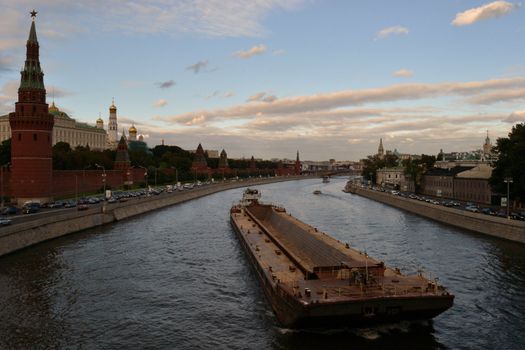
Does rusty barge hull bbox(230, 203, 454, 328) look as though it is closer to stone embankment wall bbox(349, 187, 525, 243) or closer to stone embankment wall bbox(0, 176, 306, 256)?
stone embankment wall bbox(0, 176, 306, 256)

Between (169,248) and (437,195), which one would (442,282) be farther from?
(437,195)

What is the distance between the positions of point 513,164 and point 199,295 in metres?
54.2

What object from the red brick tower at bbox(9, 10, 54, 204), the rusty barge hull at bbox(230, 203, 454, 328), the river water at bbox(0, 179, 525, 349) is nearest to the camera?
the rusty barge hull at bbox(230, 203, 454, 328)

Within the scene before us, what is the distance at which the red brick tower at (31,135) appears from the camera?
81688 millimetres

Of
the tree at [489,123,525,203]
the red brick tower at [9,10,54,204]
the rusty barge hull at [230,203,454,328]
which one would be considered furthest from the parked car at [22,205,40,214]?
the tree at [489,123,525,203]

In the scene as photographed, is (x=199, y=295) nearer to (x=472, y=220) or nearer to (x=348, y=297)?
(x=348, y=297)

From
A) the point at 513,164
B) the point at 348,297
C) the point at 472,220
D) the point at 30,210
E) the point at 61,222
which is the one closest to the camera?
the point at 348,297

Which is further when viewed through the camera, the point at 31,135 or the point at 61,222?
the point at 31,135

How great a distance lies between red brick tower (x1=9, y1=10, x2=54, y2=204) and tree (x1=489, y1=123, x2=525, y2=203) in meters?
73.6

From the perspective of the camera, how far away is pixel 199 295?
35.1 meters

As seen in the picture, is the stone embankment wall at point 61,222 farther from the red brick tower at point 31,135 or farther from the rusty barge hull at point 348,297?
the rusty barge hull at point 348,297

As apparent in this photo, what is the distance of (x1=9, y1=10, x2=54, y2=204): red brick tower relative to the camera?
8169cm

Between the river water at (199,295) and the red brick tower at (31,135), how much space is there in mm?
24881

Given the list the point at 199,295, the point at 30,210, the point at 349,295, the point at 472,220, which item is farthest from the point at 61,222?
the point at 472,220
